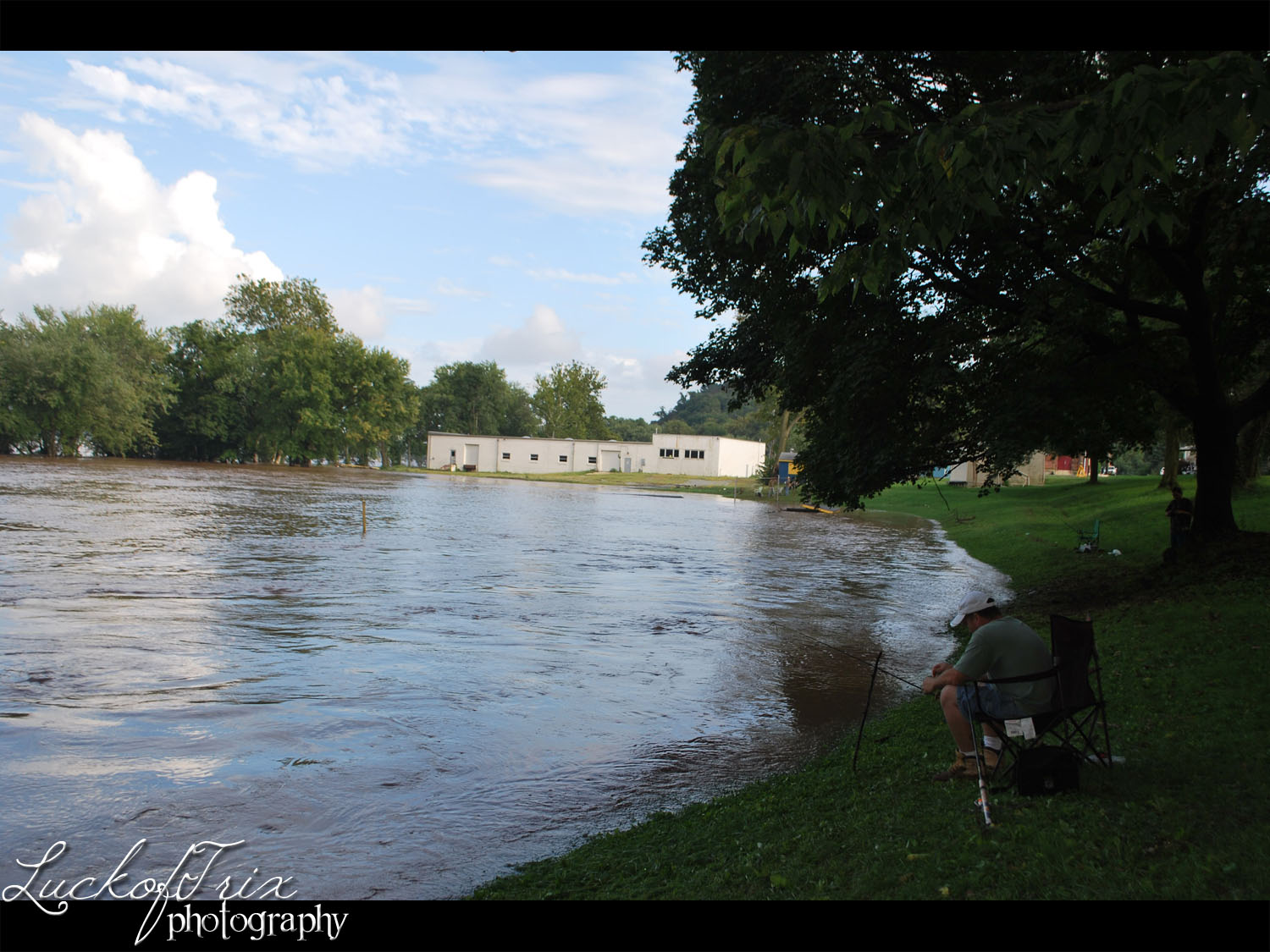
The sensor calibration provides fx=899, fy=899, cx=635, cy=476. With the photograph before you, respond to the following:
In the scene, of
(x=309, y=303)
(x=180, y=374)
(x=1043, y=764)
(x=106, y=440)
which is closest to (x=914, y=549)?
(x=1043, y=764)

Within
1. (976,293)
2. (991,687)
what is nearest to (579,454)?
(976,293)

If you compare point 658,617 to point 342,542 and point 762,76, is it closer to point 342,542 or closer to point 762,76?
point 762,76

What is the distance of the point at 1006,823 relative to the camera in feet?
16.8

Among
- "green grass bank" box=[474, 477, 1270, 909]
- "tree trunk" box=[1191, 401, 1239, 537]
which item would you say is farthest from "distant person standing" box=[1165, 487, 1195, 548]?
"green grass bank" box=[474, 477, 1270, 909]

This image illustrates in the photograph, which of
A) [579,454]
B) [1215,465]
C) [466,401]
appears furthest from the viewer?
[466,401]

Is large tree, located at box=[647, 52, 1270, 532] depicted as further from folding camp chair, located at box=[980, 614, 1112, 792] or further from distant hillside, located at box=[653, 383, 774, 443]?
distant hillside, located at box=[653, 383, 774, 443]

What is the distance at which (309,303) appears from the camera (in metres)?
106

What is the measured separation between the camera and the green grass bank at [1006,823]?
4.48 m

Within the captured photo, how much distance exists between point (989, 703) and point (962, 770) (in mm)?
539

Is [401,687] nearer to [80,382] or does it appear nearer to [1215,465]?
[1215,465]

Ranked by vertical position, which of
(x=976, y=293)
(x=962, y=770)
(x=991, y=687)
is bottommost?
(x=962, y=770)

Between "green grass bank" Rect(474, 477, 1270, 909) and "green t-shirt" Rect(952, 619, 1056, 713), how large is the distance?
593 mm

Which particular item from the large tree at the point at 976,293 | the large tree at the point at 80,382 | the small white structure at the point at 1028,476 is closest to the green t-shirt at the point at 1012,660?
the large tree at the point at 976,293

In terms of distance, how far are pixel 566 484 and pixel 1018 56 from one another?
68.7 m
